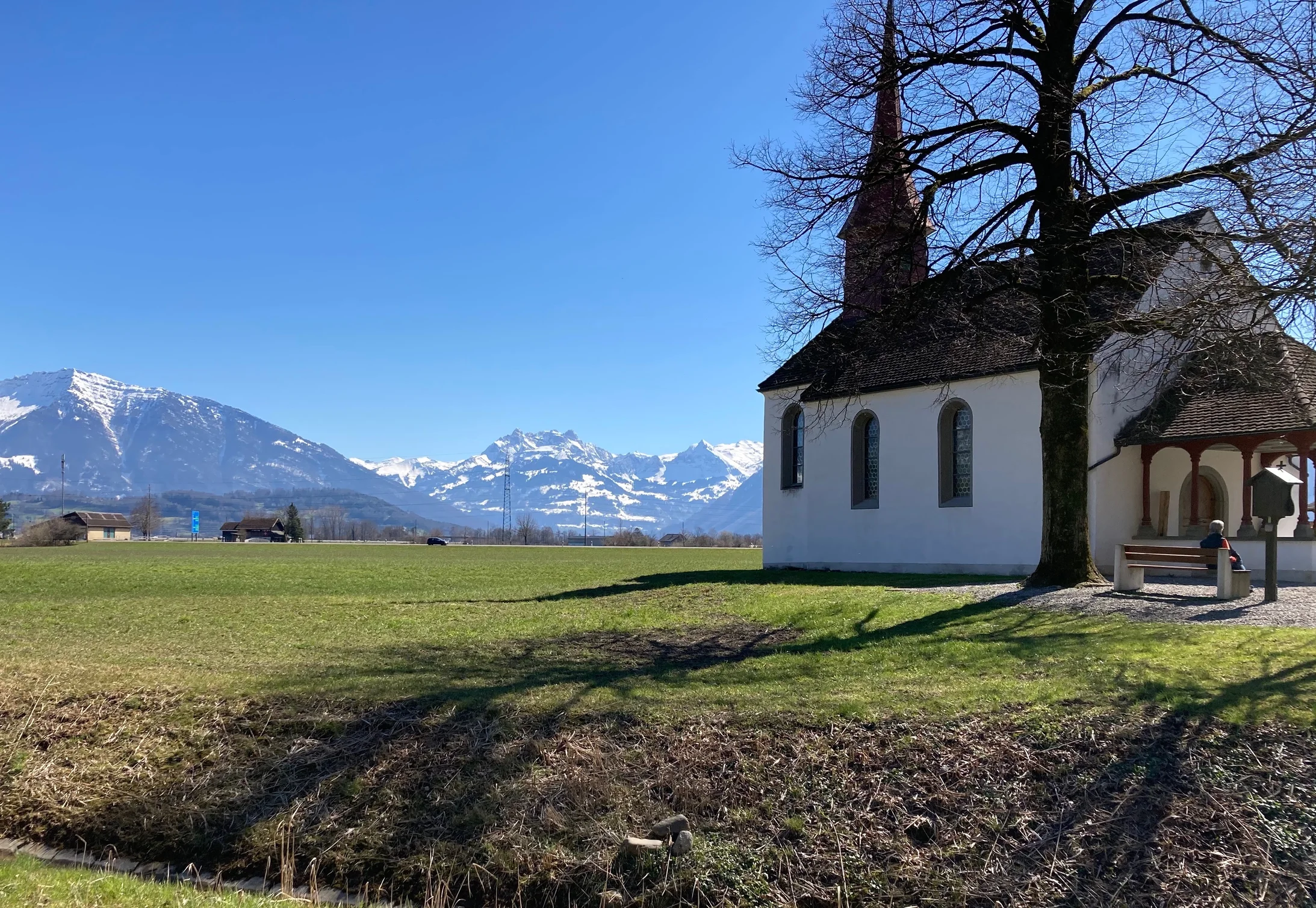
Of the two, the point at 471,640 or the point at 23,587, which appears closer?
the point at 471,640

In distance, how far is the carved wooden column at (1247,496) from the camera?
906 inches

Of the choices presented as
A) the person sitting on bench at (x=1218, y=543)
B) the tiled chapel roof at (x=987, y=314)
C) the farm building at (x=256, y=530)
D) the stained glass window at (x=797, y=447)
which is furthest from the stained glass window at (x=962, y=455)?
the farm building at (x=256, y=530)

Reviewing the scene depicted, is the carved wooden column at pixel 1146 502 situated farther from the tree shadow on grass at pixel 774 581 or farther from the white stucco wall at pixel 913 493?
the tree shadow on grass at pixel 774 581

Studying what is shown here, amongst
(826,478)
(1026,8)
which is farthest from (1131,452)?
(1026,8)

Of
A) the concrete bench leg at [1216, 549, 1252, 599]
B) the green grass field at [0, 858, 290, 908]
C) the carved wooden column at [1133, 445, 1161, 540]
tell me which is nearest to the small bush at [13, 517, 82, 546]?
the carved wooden column at [1133, 445, 1161, 540]

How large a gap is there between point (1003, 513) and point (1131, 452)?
12.1 ft

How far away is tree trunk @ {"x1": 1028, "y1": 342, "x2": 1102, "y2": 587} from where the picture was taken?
17812 millimetres

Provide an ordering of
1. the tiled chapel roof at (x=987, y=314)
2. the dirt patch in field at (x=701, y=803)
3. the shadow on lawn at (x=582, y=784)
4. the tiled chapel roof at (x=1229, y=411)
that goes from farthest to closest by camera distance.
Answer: the tiled chapel roof at (x=1229, y=411)
the tiled chapel roof at (x=987, y=314)
the shadow on lawn at (x=582, y=784)
the dirt patch in field at (x=701, y=803)

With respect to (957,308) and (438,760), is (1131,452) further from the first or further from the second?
(438,760)

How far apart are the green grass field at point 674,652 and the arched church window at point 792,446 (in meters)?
11.4

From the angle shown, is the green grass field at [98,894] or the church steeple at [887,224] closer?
the green grass field at [98,894]

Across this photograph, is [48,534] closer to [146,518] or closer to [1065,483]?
[146,518]

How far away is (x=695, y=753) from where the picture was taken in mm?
8648

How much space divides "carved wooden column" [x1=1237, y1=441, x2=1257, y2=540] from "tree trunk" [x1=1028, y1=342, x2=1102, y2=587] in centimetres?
748
